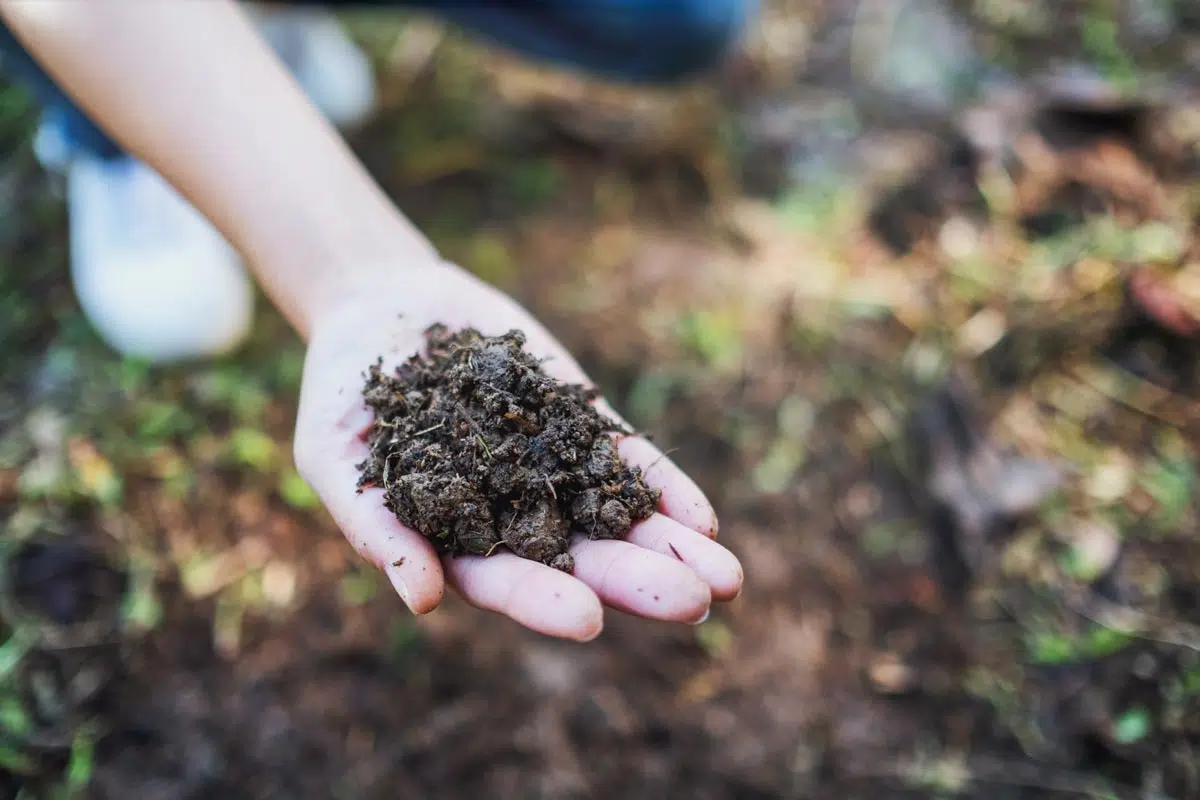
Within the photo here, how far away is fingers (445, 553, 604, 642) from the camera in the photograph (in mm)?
1397

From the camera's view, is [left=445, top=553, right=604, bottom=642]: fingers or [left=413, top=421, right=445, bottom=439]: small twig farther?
[left=413, top=421, right=445, bottom=439]: small twig

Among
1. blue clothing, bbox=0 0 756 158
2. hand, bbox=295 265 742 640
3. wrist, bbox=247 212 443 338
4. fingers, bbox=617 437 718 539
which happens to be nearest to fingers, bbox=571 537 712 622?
hand, bbox=295 265 742 640

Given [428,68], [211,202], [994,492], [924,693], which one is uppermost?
[211,202]

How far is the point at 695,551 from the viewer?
1.52 m

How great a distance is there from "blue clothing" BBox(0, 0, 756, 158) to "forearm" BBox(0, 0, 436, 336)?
5.15 feet

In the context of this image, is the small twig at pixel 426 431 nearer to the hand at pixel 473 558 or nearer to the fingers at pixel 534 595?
the hand at pixel 473 558

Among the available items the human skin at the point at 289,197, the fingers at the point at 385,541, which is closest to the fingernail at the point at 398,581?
the fingers at the point at 385,541

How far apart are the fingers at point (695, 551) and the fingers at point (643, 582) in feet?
0.14

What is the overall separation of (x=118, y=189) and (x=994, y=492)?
9.28 ft

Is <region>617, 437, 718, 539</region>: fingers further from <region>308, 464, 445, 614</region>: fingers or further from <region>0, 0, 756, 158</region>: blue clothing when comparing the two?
<region>0, 0, 756, 158</region>: blue clothing

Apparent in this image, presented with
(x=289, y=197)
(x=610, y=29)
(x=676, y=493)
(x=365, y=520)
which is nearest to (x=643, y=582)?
(x=676, y=493)

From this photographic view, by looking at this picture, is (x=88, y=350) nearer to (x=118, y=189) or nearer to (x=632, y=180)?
(x=118, y=189)

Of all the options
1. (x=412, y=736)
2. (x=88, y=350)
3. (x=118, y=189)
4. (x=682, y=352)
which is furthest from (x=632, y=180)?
(x=412, y=736)

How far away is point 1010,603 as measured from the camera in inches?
92.7
